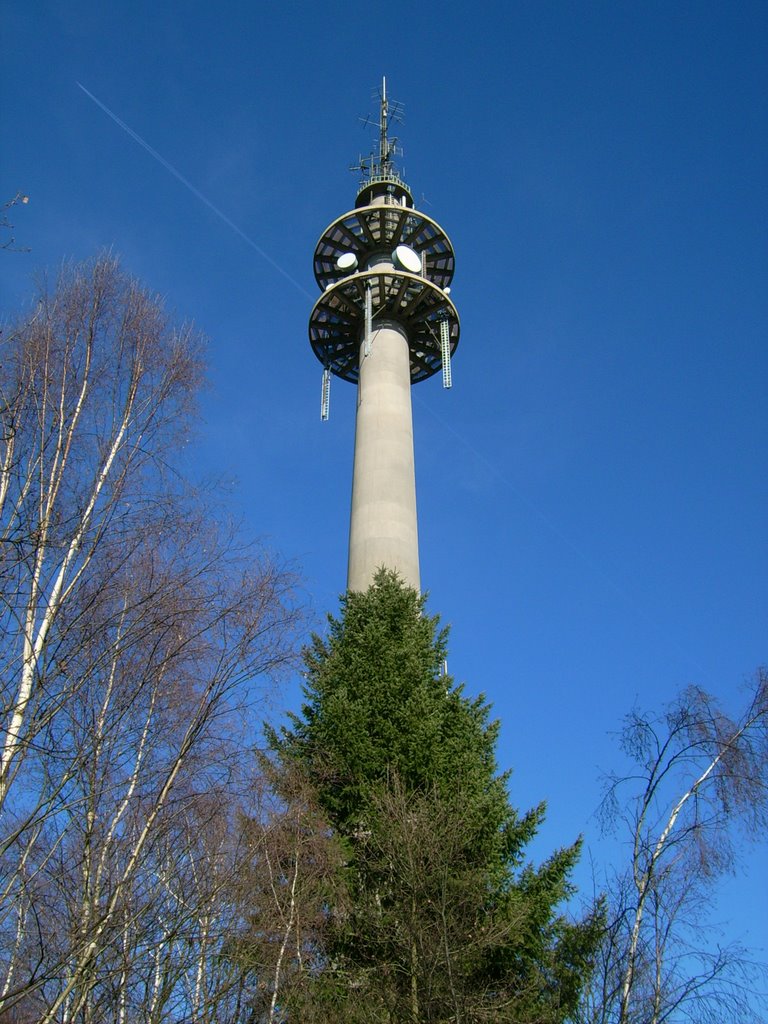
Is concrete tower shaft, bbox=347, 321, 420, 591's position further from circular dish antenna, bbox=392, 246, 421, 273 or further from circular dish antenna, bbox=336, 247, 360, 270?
circular dish antenna, bbox=336, 247, 360, 270

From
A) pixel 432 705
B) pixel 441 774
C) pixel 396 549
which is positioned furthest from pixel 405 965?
pixel 396 549

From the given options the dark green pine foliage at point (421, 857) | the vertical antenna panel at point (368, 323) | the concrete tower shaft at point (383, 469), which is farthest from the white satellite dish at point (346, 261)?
the dark green pine foliage at point (421, 857)

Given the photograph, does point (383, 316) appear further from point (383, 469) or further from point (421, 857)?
point (421, 857)

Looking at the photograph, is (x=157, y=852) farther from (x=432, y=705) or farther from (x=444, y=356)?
(x=444, y=356)

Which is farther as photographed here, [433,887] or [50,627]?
[433,887]

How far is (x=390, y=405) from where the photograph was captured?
27.7 m

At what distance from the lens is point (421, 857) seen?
12.1m

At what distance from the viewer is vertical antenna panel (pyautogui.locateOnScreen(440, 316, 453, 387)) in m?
30.3

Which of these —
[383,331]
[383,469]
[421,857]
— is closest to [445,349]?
[383,331]

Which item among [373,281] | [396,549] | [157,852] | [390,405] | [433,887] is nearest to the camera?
[157,852]

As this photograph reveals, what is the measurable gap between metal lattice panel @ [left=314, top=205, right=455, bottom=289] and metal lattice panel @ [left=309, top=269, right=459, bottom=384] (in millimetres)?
1869

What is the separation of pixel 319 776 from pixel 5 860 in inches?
228

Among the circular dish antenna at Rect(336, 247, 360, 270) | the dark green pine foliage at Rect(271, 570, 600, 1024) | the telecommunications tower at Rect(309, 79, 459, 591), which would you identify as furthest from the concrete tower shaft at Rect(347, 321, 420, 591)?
the dark green pine foliage at Rect(271, 570, 600, 1024)

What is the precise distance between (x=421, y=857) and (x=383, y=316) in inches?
864
